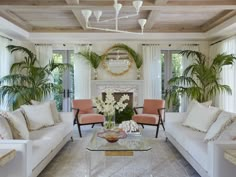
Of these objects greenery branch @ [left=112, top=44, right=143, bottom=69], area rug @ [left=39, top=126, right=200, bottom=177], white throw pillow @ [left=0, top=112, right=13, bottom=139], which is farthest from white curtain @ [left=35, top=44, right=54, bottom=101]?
white throw pillow @ [left=0, top=112, right=13, bottom=139]

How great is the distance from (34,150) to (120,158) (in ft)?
5.14

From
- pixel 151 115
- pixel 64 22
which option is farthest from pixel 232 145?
pixel 64 22

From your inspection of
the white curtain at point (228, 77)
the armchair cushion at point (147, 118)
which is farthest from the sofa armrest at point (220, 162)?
the white curtain at point (228, 77)

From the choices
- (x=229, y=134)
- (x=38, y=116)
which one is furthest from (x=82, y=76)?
(x=229, y=134)

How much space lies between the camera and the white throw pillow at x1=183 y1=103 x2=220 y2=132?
4.41 meters

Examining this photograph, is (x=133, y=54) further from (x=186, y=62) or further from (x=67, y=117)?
(x=67, y=117)

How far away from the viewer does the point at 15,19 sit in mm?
6195

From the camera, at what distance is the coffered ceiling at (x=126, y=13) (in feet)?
15.4

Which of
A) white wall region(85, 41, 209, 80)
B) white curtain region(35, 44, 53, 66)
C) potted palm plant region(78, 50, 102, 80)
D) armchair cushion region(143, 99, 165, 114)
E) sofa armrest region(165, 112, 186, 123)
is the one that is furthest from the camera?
white wall region(85, 41, 209, 80)

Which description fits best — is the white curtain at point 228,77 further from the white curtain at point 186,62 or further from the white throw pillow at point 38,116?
the white throw pillow at point 38,116

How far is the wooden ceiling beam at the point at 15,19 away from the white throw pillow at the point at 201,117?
4.06m

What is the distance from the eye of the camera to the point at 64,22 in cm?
673

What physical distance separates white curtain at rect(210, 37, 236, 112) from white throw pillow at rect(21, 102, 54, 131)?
4.29 meters

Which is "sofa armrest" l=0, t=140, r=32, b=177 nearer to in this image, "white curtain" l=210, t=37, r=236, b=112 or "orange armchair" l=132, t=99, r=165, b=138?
"orange armchair" l=132, t=99, r=165, b=138
